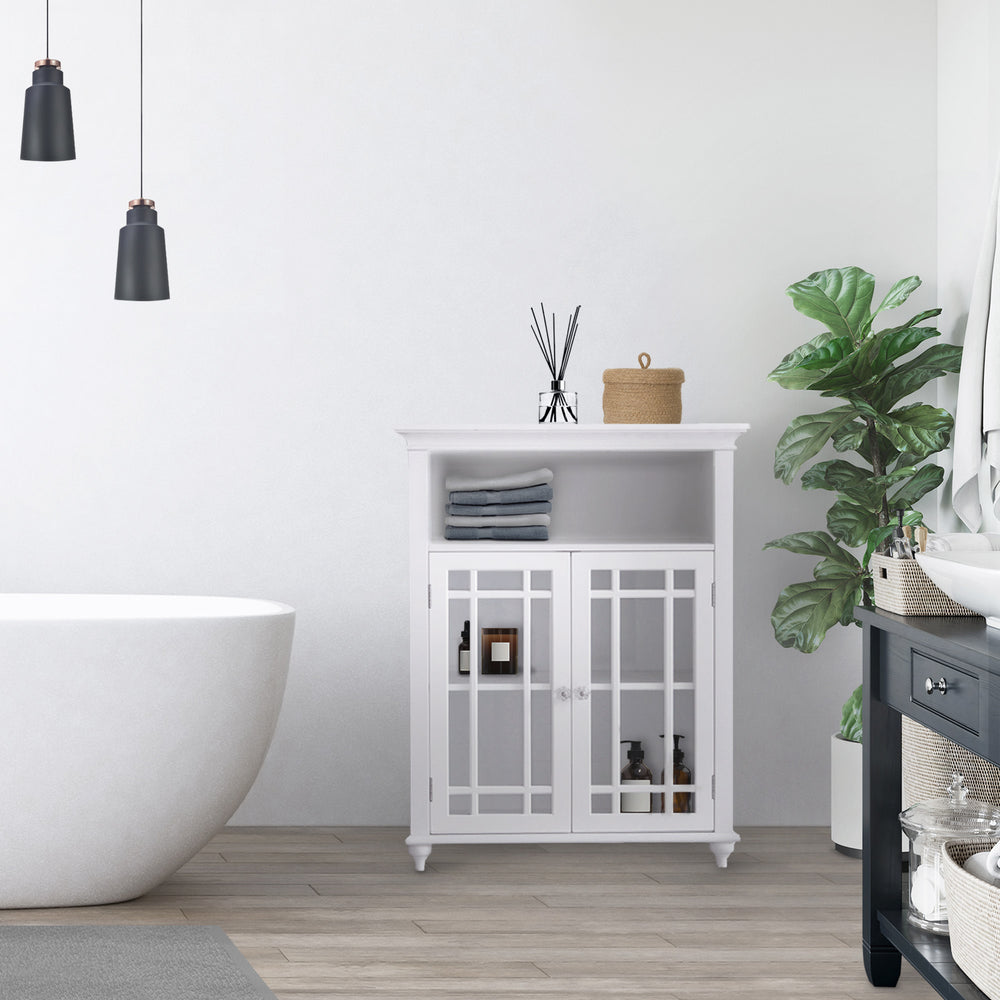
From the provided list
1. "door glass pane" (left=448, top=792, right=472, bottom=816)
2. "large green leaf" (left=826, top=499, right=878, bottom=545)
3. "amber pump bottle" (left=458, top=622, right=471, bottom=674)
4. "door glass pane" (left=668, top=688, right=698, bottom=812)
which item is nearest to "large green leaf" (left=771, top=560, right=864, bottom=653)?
"large green leaf" (left=826, top=499, right=878, bottom=545)

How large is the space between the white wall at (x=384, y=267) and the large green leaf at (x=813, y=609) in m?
0.29

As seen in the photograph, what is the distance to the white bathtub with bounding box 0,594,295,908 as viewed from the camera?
262 centimetres

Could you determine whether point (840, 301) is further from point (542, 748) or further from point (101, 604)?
point (101, 604)

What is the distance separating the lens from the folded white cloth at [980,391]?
3.01 meters

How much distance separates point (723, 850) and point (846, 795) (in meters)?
0.40

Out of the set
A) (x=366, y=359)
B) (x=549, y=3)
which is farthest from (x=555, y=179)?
(x=366, y=359)

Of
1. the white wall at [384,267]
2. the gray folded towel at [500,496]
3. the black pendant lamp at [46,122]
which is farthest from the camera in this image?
the white wall at [384,267]

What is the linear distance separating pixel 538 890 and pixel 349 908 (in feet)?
1.56

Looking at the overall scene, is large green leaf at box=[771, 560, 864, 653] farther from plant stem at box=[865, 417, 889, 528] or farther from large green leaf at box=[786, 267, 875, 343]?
large green leaf at box=[786, 267, 875, 343]

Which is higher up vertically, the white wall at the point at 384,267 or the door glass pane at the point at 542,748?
the white wall at the point at 384,267

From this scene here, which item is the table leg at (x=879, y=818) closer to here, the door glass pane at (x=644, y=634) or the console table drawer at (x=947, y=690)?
the console table drawer at (x=947, y=690)

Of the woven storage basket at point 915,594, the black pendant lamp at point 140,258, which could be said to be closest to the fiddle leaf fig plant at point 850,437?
the woven storage basket at point 915,594

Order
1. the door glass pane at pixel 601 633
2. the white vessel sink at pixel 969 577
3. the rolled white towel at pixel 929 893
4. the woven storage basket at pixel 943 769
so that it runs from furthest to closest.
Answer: the door glass pane at pixel 601 633 → the woven storage basket at pixel 943 769 → the rolled white towel at pixel 929 893 → the white vessel sink at pixel 969 577

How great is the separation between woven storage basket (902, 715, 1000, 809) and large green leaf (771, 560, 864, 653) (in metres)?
0.91
